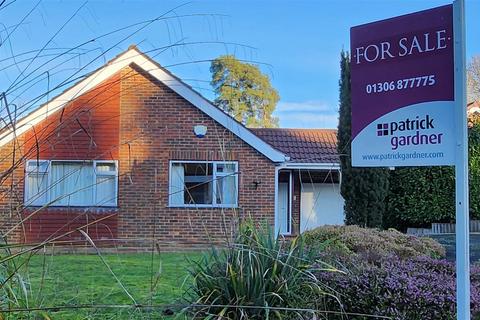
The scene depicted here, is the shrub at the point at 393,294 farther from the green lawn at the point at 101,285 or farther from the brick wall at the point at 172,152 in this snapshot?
the brick wall at the point at 172,152

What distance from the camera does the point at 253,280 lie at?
3.79 metres

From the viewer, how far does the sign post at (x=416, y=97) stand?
3.44m

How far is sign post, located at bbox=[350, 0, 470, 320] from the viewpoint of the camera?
136 inches

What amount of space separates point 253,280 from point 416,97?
1.72m

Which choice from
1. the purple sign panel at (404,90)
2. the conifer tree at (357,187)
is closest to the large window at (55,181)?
the purple sign panel at (404,90)

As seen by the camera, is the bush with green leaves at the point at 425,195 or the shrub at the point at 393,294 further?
the bush with green leaves at the point at 425,195

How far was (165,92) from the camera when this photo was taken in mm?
14211

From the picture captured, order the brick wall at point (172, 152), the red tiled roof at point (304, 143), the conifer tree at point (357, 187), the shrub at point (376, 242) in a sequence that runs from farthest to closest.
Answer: the red tiled roof at point (304, 143), the conifer tree at point (357, 187), the brick wall at point (172, 152), the shrub at point (376, 242)

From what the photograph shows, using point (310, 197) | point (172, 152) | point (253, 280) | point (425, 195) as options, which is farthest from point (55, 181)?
point (425, 195)

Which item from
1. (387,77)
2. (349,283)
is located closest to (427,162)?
(387,77)

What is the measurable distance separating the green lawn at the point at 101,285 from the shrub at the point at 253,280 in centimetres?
33

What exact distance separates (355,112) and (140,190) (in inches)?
386

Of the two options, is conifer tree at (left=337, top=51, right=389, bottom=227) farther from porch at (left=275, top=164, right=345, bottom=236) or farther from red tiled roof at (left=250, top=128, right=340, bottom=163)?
porch at (left=275, top=164, right=345, bottom=236)

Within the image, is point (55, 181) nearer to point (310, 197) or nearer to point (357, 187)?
point (357, 187)
